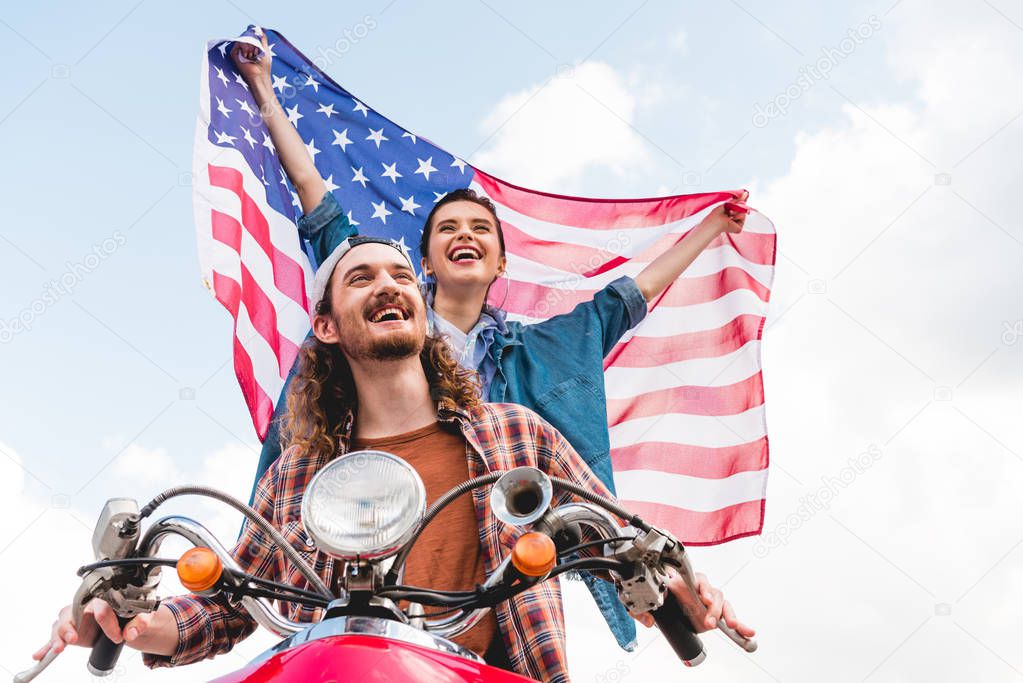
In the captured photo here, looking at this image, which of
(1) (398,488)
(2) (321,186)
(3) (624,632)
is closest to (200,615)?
(1) (398,488)

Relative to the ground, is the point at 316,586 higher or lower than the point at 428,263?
lower

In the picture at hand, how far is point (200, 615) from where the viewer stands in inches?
91.9

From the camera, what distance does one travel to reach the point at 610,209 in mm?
5547

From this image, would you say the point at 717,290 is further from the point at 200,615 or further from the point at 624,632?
the point at 200,615

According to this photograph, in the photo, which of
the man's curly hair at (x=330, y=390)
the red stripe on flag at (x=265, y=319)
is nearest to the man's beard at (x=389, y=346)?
Result: the man's curly hair at (x=330, y=390)

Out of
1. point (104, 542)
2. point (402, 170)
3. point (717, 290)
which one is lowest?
point (104, 542)

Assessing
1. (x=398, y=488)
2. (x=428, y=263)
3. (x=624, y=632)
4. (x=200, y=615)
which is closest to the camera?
(x=398, y=488)

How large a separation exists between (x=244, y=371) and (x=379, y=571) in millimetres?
3011

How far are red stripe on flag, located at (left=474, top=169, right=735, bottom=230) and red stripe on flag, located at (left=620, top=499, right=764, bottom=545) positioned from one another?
1.58 meters

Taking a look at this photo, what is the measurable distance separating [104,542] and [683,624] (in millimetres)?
1084

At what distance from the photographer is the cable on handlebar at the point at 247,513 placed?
5.79 ft

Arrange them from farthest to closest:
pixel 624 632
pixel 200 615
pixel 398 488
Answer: pixel 624 632, pixel 200 615, pixel 398 488

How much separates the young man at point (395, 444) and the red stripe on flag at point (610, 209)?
2.39 metres

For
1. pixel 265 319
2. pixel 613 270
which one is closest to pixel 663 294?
pixel 613 270
